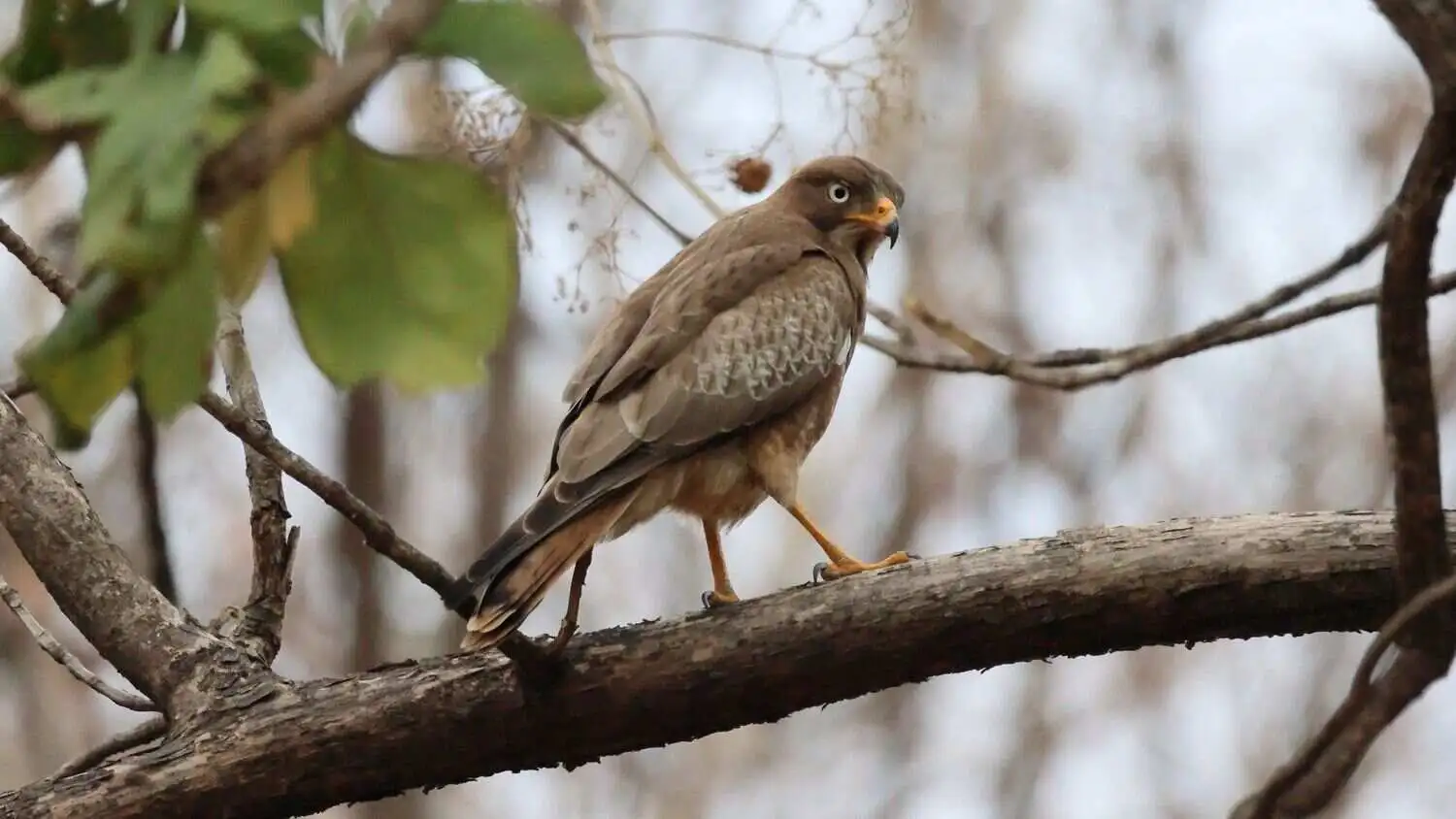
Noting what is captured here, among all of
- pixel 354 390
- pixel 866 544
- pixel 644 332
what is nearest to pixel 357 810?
pixel 866 544

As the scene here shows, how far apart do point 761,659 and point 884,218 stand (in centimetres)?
245

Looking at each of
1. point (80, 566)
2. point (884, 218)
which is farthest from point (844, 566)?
point (80, 566)

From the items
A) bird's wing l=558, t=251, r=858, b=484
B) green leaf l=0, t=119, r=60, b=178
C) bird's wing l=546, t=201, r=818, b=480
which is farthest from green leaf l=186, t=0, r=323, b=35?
bird's wing l=546, t=201, r=818, b=480

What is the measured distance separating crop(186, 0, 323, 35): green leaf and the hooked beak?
15.8 ft

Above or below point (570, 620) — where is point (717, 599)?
above

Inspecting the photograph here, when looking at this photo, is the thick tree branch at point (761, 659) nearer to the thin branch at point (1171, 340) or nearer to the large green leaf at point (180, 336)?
the thin branch at point (1171, 340)

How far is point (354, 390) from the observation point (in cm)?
87

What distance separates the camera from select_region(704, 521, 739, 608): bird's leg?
4.13 meters

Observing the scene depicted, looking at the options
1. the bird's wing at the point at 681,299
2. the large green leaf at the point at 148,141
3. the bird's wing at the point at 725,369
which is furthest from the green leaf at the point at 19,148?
the bird's wing at the point at 681,299

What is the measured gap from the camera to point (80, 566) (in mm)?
3832

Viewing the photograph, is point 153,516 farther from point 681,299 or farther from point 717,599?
point 681,299

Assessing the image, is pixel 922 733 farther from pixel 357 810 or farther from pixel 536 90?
pixel 536 90

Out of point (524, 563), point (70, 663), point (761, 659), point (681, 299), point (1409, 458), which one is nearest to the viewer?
point (1409, 458)

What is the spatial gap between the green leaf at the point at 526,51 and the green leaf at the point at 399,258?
2.5 inches
